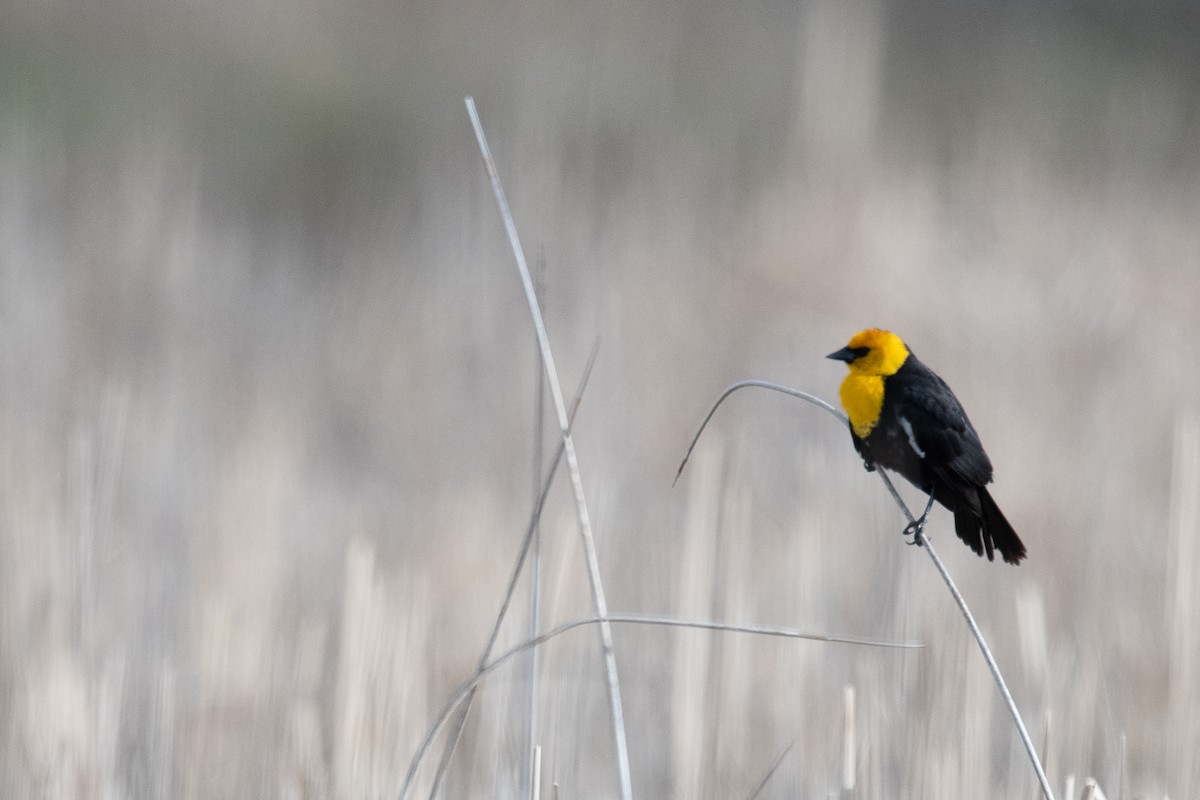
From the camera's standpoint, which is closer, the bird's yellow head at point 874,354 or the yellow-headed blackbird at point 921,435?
the yellow-headed blackbird at point 921,435

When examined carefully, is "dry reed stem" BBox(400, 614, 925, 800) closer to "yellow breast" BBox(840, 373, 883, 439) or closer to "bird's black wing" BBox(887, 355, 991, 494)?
"bird's black wing" BBox(887, 355, 991, 494)

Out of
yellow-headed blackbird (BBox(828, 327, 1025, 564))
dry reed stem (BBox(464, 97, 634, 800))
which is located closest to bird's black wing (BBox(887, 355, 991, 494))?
yellow-headed blackbird (BBox(828, 327, 1025, 564))

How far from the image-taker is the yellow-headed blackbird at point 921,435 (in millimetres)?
1186

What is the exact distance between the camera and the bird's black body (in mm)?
1180

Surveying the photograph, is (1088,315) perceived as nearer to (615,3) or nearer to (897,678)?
(897,678)

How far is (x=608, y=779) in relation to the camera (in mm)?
2092

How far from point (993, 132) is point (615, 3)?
7.74 feet

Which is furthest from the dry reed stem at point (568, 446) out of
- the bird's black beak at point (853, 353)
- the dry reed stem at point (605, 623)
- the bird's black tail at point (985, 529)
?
the bird's black beak at point (853, 353)

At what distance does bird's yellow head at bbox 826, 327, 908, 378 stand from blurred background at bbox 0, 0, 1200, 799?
1.35 feet

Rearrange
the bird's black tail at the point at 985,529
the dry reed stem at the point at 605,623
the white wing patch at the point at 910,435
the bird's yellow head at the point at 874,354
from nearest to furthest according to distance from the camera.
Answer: the dry reed stem at the point at 605,623 < the bird's black tail at the point at 985,529 < the white wing patch at the point at 910,435 < the bird's yellow head at the point at 874,354

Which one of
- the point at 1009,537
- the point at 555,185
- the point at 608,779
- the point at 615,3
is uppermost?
the point at 615,3

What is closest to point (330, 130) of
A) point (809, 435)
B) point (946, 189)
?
point (946, 189)

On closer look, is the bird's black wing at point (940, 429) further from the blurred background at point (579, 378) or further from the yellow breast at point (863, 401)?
the blurred background at point (579, 378)

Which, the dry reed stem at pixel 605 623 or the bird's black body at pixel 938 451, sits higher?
the bird's black body at pixel 938 451
